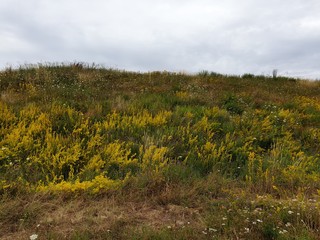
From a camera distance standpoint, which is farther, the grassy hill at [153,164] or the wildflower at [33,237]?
the grassy hill at [153,164]

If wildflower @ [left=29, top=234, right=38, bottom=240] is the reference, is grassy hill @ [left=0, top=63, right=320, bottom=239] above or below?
above

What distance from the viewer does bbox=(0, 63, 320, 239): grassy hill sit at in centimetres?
346

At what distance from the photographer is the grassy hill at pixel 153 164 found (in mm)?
3459

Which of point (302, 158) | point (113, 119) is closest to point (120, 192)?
point (113, 119)

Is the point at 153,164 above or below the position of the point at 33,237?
above

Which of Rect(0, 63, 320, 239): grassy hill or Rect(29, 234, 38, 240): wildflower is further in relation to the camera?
Rect(0, 63, 320, 239): grassy hill

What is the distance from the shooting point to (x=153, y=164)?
5.05m

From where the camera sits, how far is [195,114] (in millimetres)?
7773

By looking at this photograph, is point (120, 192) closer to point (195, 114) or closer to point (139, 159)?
point (139, 159)

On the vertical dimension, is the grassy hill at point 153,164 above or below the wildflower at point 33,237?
above

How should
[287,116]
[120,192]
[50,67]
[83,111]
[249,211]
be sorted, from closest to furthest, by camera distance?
[249,211], [120,192], [83,111], [287,116], [50,67]

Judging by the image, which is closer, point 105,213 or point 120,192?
point 105,213

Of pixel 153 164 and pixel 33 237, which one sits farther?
pixel 153 164

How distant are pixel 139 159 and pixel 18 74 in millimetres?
7089
